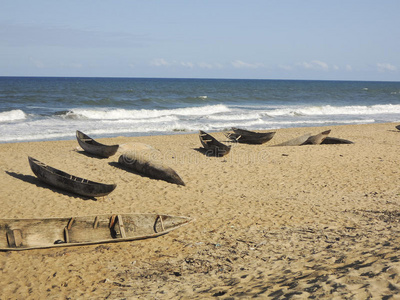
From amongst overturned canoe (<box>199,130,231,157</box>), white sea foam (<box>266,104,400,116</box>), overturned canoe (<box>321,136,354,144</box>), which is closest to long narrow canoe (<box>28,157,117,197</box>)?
overturned canoe (<box>199,130,231,157</box>)

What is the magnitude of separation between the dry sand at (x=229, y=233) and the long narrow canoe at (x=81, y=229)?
0.19 meters

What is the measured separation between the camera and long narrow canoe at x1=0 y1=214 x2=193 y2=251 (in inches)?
284

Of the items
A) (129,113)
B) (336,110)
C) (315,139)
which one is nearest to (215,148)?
(315,139)

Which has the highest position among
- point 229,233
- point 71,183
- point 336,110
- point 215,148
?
point 336,110

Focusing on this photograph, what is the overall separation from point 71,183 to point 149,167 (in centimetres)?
261

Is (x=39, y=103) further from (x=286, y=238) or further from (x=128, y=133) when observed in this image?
(x=286, y=238)

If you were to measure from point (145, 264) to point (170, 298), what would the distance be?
1527 millimetres

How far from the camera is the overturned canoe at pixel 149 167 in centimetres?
1137

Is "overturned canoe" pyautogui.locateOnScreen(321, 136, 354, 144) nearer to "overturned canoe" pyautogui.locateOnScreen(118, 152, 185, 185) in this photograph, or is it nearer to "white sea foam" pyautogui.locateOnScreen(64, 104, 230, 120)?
"overturned canoe" pyautogui.locateOnScreen(118, 152, 185, 185)

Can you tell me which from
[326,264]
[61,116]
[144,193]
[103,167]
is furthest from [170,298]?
[61,116]

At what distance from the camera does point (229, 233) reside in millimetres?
7781

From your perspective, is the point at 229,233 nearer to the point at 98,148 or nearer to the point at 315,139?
the point at 98,148

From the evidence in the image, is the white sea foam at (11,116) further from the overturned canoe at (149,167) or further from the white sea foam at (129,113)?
the overturned canoe at (149,167)

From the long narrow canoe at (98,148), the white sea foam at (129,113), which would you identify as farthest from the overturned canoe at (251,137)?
the white sea foam at (129,113)
